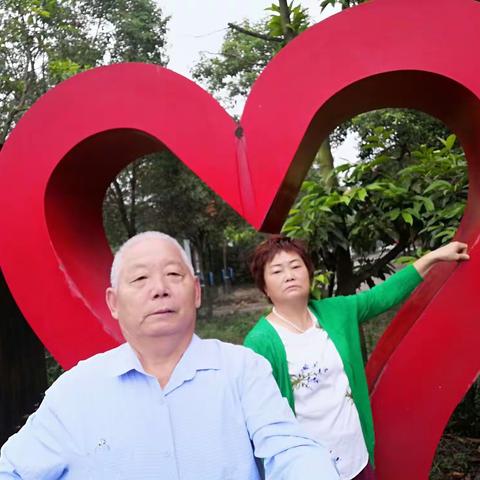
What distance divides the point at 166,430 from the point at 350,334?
1.02 metres

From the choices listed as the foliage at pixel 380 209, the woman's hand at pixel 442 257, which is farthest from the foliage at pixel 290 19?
the woman's hand at pixel 442 257

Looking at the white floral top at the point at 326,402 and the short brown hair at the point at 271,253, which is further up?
the short brown hair at the point at 271,253

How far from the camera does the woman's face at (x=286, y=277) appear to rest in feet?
6.17

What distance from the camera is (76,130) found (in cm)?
249

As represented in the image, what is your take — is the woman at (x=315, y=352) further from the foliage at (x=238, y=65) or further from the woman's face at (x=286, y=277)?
the foliage at (x=238, y=65)

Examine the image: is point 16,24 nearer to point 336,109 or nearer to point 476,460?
point 336,109

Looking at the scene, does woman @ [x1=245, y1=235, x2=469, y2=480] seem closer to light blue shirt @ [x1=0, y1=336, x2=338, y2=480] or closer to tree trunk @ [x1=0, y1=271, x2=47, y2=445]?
light blue shirt @ [x1=0, y1=336, x2=338, y2=480]

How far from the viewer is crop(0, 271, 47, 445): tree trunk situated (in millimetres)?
3508

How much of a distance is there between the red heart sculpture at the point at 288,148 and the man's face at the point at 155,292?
103 cm

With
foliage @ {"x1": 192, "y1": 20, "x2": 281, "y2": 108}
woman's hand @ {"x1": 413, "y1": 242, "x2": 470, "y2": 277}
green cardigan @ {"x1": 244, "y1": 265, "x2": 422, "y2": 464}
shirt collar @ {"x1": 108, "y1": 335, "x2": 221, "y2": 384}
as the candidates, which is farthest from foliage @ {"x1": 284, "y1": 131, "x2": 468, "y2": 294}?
foliage @ {"x1": 192, "y1": 20, "x2": 281, "y2": 108}

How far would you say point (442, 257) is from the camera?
218cm

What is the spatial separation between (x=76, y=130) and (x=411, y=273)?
1668mm

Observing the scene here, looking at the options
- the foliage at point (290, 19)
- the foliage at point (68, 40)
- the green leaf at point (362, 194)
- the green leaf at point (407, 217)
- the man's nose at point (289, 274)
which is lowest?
the man's nose at point (289, 274)

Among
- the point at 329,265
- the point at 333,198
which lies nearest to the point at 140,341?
the point at 333,198
